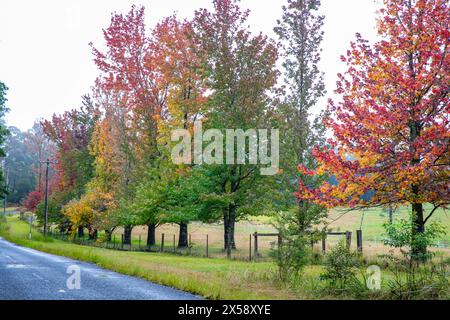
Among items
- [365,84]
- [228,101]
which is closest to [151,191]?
[228,101]

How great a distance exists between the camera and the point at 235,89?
29031mm

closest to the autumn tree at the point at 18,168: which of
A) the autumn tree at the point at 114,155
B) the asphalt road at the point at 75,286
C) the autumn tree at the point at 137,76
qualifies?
the autumn tree at the point at 114,155

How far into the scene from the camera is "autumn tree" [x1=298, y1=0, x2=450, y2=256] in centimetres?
1708

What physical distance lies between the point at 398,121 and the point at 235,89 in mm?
12883

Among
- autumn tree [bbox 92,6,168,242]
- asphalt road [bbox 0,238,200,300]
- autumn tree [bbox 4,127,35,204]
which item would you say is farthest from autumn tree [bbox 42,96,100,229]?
autumn tree [bbox 4,127,35,204]

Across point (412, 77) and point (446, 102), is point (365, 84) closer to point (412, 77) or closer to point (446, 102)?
point (412, 77)

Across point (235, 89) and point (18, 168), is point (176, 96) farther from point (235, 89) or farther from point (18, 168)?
point (18, 168)

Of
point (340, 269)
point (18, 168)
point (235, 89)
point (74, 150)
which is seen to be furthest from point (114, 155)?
point (18, 168)

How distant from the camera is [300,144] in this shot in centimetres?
2262

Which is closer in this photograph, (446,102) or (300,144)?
(446,102)

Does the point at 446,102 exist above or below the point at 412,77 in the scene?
below

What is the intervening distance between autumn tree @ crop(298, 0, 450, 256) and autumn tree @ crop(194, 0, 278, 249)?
9170 millimetres
